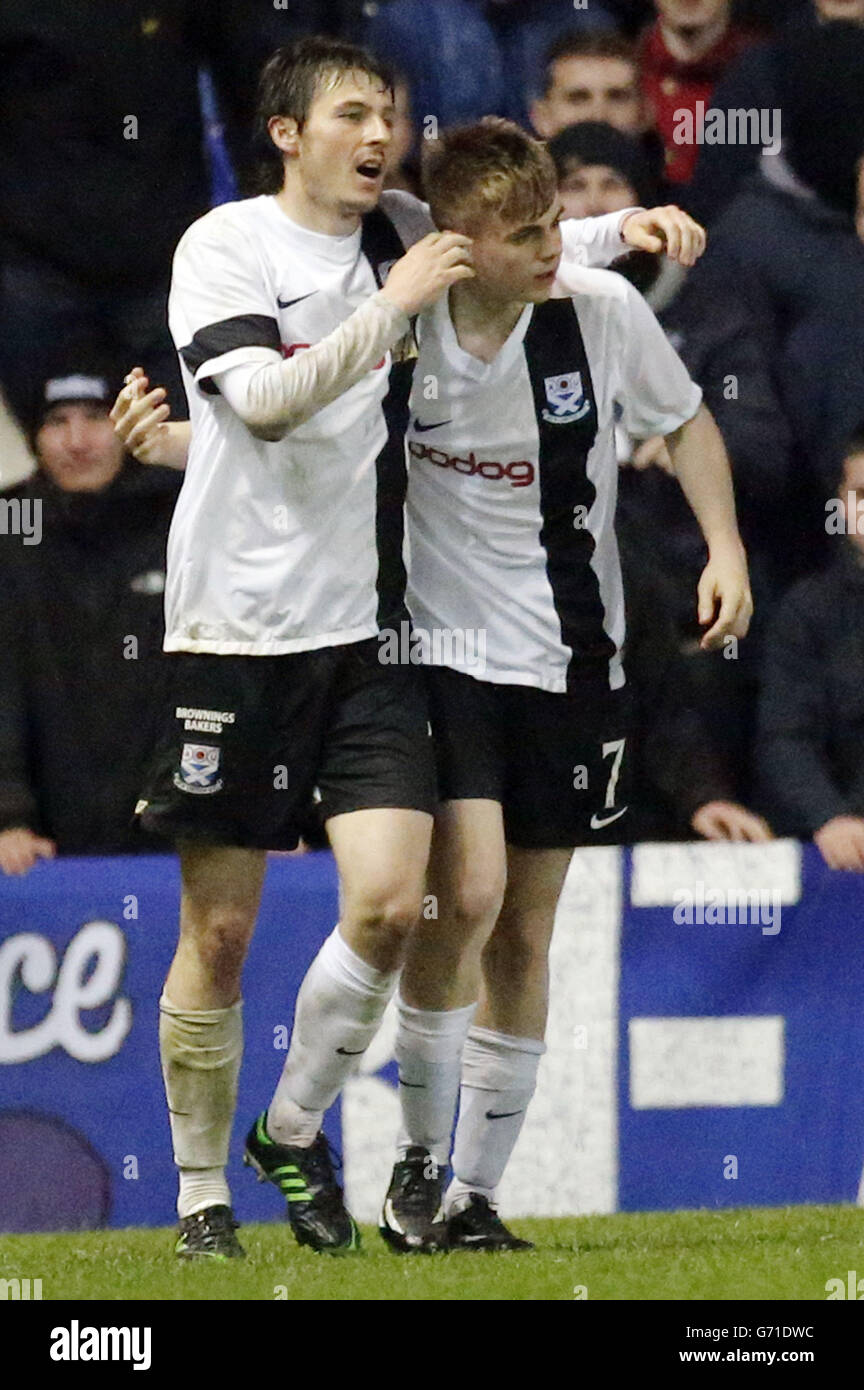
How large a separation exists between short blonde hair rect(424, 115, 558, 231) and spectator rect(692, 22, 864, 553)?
79.6 inches

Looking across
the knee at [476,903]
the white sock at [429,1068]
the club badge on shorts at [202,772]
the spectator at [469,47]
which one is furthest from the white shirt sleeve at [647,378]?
the spectator at [469,47]

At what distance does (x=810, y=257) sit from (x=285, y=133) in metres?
2.45

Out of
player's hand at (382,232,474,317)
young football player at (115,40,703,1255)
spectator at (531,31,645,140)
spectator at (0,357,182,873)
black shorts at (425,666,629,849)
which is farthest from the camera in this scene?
spectator at (531,31,645,140)

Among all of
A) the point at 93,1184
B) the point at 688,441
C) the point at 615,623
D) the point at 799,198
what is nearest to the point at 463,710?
the point at 615,623

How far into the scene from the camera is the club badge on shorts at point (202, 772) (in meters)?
4.75

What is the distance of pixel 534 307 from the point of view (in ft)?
16.5

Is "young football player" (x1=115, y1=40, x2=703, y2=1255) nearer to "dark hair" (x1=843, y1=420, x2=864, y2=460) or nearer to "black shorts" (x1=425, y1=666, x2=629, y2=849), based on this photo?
"black shorts" (x1=425, y1=666, x2=629, y2=849)

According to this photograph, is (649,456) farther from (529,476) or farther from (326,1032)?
(326,1032)

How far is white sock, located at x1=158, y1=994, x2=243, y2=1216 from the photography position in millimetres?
4879

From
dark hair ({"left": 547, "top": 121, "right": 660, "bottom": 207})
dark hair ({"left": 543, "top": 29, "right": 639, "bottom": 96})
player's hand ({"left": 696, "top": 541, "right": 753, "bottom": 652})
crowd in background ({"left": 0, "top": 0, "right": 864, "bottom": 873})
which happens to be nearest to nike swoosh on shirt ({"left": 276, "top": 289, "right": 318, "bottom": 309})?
player's hand ({"left": 696, "top": 541, "right": 753, "bottom": 652})

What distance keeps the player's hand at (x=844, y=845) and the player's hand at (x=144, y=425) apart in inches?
80.9

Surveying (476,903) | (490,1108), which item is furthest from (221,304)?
(490,1108)

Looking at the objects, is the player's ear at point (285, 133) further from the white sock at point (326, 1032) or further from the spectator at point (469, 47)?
the spectator at point (469, 47)

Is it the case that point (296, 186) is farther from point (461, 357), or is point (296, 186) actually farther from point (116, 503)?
point (116, 503)
